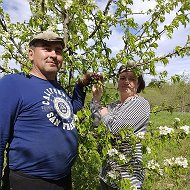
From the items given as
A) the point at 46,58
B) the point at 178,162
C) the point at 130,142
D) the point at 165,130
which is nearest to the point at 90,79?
the point at 46,58

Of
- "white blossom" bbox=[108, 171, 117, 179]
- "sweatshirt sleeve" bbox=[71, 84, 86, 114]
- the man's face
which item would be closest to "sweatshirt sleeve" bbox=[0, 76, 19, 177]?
the man's face

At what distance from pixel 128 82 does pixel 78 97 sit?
520 mm

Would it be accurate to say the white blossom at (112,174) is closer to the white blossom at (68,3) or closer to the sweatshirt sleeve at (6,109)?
the sweatshirt sleeve at (6,109)

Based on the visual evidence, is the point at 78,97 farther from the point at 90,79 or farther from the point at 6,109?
the point at 6,109

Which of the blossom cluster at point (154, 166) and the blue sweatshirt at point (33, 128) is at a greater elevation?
the blue sweatshirt at point (33, 128)

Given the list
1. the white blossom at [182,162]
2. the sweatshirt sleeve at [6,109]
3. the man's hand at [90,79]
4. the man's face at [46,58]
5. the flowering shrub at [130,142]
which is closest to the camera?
the sweatshirt sleeve at [6,109]

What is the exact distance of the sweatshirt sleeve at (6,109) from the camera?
2420 millimetres

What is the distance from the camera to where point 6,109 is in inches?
95.2

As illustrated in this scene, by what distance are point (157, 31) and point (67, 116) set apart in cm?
130

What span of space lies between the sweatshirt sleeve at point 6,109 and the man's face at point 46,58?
1.10ft

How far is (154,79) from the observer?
3.65 m

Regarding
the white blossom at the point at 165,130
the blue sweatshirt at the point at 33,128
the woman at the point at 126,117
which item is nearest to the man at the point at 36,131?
the blue sweatshirt at the point at 33,128

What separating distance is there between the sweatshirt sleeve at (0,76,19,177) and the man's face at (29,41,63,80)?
1.10ft

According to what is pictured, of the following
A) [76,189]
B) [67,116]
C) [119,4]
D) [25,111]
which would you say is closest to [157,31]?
[119,4]
